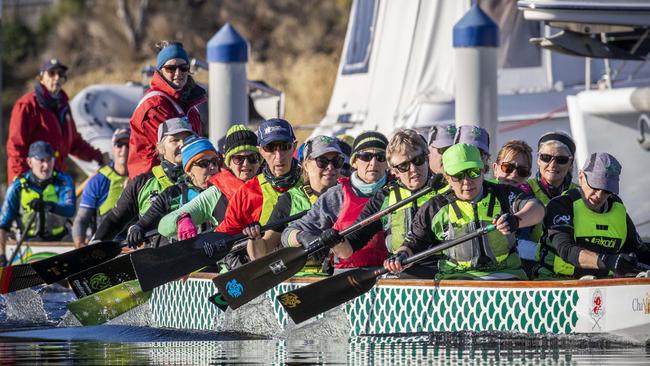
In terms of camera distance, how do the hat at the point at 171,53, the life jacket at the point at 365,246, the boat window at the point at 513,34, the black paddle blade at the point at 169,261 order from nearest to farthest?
the life jacket at the point at 365,246 → the black paddle blade at the point at 169,261 → the hat at the point at 171,53 → the boat window at the point at 513,34

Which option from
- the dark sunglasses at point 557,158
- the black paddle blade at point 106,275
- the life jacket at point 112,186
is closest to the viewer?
the dark sunglasses at point 557,158

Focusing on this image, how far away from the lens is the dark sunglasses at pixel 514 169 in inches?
475

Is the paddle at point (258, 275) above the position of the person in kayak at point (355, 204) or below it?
below

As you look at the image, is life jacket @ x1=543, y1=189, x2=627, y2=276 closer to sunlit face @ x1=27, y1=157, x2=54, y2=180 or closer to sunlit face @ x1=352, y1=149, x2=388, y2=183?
sunlit face @ x1=352, y1=149, x2=388, y2=183

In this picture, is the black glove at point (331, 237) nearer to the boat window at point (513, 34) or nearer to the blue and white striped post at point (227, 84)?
the blue and white striped post at point (227, 84)

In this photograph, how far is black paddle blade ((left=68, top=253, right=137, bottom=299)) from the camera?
1381 centimetres

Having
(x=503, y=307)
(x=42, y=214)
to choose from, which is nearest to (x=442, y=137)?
(x=503, y=307)

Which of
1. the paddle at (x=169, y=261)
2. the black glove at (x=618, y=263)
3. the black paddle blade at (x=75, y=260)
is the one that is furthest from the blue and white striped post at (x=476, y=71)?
the black glove at (x=618, y=263)

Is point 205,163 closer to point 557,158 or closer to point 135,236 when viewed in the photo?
point 135,236

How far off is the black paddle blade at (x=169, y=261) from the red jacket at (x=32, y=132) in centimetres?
608

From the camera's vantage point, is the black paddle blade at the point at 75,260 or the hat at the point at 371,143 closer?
the hat at the point at 371,143

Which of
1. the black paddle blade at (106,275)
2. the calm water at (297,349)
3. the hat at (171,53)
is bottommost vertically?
the calm water at (297,349)

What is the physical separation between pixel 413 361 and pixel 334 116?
12036 millimetres

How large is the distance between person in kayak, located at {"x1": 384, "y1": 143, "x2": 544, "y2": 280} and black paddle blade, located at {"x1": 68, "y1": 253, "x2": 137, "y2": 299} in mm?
3588
